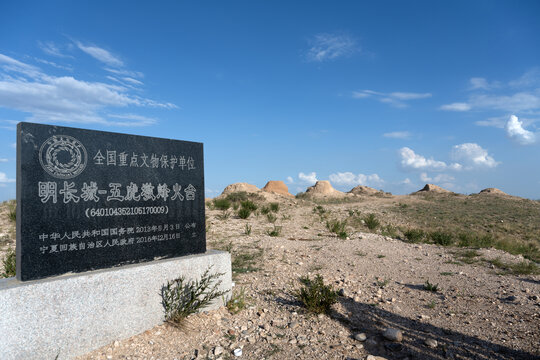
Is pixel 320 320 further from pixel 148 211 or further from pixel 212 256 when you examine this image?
pixel 148 211

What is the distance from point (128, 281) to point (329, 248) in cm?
525

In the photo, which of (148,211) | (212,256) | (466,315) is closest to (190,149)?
(148,211)

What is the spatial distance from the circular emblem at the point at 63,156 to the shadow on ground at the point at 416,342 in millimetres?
3557

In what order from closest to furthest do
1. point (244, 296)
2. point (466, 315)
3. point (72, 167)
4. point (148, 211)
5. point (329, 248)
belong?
point (72, 167) < point (148, 211) < point (466, 315) < point (244, 296) < point (329, 248)

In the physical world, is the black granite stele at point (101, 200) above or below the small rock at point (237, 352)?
above

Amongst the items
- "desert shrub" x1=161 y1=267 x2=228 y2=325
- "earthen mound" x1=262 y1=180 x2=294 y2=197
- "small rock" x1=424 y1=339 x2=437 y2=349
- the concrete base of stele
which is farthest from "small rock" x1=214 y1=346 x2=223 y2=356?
"earthen mound" x1=262 y1=180 x2=294 y2=197

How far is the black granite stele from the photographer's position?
134 inches

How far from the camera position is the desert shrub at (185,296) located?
4.11 m

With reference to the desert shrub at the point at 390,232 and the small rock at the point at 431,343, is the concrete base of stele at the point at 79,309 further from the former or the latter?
the desert shrub at the point at 390,232

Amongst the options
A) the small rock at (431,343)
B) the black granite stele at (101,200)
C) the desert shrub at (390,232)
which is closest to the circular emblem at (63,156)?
the black granite stele at (101,200)

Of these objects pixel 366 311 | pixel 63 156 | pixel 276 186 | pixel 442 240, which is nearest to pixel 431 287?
pixel 366 311

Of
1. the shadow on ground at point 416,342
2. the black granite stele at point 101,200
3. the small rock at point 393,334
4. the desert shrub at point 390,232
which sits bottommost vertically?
the shadow on ground at point 416,342

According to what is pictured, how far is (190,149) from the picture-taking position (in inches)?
186

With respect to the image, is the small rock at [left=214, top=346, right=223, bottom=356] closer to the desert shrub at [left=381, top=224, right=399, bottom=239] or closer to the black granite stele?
the black granite stele
